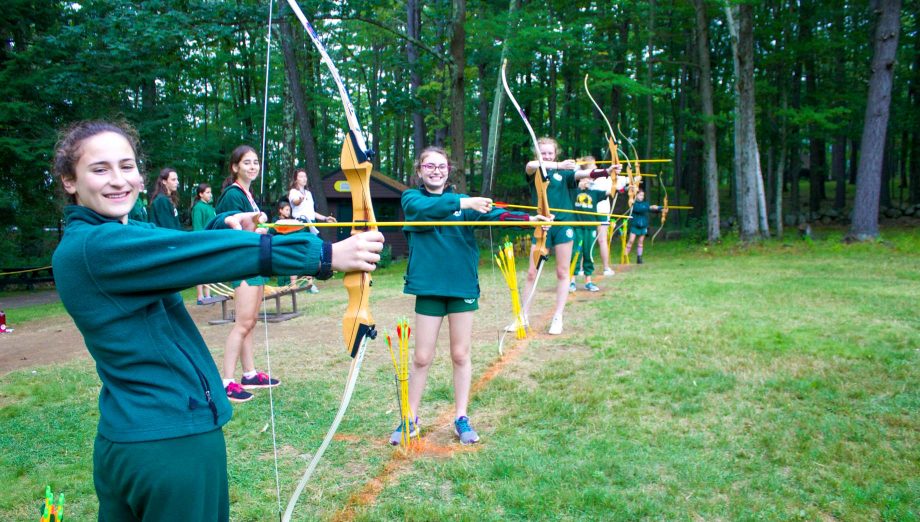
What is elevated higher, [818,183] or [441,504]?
[818,183]

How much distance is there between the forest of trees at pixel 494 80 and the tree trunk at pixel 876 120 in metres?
0.04

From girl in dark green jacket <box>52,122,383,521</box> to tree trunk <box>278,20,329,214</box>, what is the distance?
11.8m

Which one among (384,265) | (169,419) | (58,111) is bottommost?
(384,265)

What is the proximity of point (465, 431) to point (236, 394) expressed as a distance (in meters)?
1.72

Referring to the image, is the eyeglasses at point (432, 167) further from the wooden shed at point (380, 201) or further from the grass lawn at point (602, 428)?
the wooden shed at point (380, 201)

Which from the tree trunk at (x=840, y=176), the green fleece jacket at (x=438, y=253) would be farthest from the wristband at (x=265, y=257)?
the tree trunk at (x=840, y=176)

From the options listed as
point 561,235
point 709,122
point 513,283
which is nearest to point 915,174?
point 709,122

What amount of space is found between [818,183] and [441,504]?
76.0ft

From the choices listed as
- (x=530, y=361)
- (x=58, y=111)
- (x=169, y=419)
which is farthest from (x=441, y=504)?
(x=58, y=111)

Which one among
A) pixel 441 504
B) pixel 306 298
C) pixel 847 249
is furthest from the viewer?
pixel 847 249

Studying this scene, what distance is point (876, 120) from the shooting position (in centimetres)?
1263

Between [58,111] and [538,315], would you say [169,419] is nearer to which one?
[538,315]

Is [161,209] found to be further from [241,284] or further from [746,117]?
[746,117]

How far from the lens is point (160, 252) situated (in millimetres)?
1238
